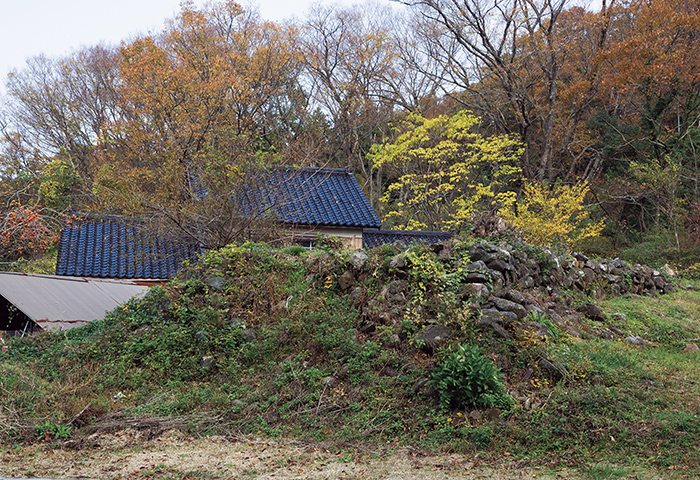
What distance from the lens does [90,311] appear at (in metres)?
10.5

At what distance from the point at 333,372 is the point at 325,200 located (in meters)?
10.5

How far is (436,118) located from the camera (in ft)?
73.1

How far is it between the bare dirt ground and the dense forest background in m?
10.7

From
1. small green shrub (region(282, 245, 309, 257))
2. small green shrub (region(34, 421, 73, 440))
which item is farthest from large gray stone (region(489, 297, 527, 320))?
small green shrub (region(34, 421, 73, 440))

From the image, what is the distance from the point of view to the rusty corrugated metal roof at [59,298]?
31.3 ft

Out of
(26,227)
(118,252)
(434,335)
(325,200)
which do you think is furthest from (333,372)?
(26,227)

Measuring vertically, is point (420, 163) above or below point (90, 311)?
above

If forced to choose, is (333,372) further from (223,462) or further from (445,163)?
(445,163)

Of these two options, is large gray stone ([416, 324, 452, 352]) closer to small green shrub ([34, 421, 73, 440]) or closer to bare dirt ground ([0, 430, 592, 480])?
bare dirt ground ([0, 430, 592, 480])

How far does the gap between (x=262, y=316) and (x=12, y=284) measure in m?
5.23

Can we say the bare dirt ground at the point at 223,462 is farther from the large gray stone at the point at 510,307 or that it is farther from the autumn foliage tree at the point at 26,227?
the autumn foliage tree at the point at 26,227

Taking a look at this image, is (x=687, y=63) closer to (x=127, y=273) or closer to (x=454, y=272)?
(x=454, y=272)

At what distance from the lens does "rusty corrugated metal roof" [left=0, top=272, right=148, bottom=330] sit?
955cm

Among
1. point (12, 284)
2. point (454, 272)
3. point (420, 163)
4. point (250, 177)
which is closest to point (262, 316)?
point (454, 272)
